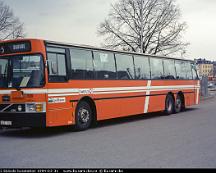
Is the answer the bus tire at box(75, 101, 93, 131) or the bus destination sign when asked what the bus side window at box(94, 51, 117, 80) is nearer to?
the bus tire at box(75, 101, 93, 131)

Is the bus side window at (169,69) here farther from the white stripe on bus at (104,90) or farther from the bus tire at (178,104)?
the bus tire at (178,104)

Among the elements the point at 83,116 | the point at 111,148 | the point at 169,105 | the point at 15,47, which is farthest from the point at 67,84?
the point at 169,105

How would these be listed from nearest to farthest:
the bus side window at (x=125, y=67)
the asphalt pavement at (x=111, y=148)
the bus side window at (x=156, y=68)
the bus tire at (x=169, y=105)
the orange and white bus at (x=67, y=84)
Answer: the asphalt pavement at (x=111, y=148) < the orange and white bus at (x=67, y=84) < the bus side window at (x=125, y=67) < the bus side window at (x=156, y=68) < the bus tire at (x=169, y=105)

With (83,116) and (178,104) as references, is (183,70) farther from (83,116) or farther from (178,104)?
(83,116)

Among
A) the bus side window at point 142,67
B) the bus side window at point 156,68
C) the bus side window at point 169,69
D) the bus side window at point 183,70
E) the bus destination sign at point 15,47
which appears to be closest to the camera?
the bus destination sign at point 15,47

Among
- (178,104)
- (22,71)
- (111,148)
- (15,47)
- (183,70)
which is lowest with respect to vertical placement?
(111,148)

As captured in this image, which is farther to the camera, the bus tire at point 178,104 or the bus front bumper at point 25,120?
the bus tire at point 178,104

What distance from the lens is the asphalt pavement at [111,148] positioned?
24.7ft

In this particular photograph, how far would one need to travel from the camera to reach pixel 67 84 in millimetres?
12289

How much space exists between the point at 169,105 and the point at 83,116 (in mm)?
7876

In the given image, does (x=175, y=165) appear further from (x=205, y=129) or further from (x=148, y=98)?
(x=148, y=98)

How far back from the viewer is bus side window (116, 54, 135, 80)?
1559 centimetres

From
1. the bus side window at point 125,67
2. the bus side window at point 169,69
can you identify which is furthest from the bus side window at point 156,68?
the bus side window at point 125,67

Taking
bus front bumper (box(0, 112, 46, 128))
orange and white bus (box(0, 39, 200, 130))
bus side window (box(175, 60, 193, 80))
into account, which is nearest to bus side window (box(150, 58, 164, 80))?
orange and white bus (box(0, 39, 200, 130))
